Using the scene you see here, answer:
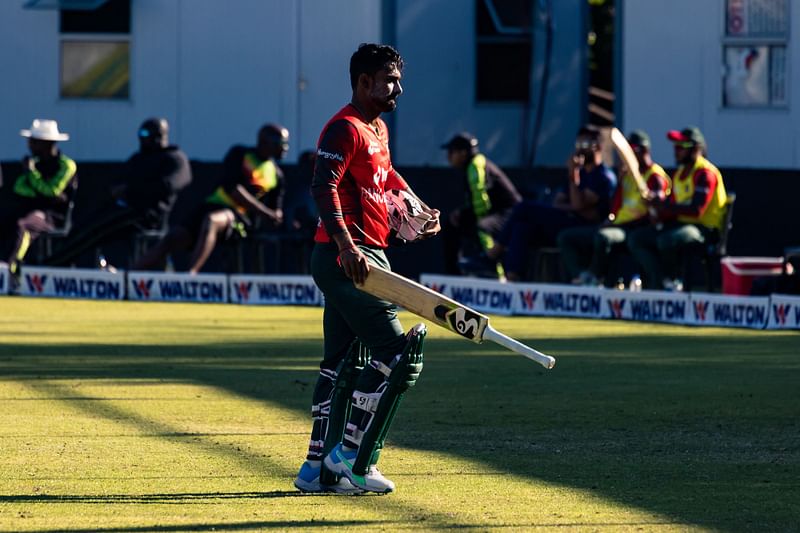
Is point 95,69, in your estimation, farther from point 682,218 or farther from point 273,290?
point 682,218

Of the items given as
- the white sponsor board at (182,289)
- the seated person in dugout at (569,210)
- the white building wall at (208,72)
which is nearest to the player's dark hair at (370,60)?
the seated person in dugout at (569,210)

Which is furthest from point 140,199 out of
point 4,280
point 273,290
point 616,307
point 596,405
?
point 596,405

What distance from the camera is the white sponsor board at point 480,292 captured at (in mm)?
16531

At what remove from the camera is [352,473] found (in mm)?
6984

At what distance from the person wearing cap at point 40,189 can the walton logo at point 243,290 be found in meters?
2.41

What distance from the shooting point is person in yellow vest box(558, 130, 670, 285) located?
16672mm

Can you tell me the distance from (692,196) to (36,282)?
6646 millimetres

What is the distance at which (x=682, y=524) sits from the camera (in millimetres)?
6387

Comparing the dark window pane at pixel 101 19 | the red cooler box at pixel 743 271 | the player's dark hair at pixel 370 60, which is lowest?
the red cooler box at pixel 743 271

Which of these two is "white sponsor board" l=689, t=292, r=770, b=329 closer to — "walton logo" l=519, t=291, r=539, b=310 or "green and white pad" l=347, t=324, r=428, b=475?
"walton logo" l=519, t=291, r=539, b=310

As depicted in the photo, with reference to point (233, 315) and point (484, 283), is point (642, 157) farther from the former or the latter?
point (233, 315)

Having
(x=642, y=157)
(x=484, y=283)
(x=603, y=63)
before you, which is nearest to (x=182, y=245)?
(x=484, y=283)

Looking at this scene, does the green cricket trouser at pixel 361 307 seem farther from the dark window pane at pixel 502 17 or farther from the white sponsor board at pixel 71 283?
the dark window pane at pixel 502 17

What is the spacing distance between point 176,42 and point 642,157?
22.1ft
